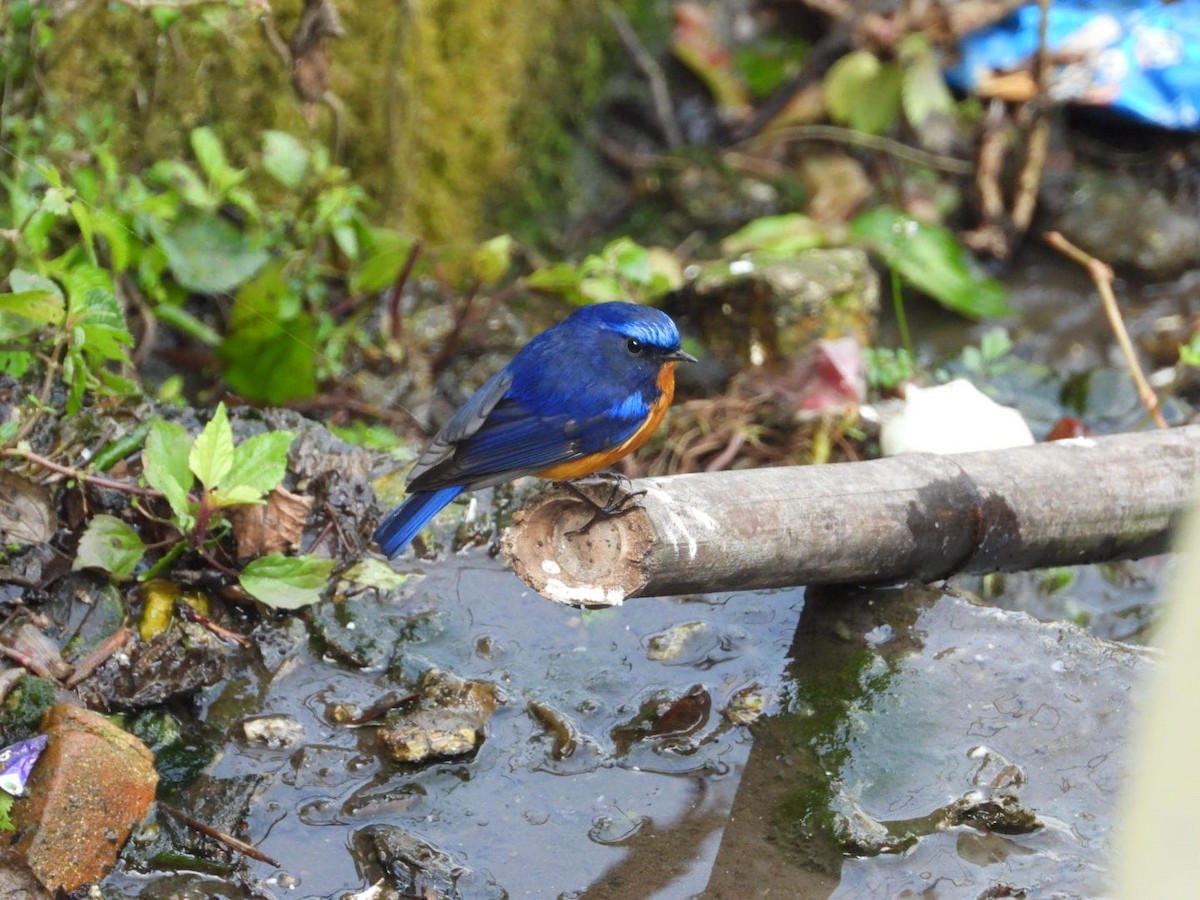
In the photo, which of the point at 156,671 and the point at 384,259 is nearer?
the point at 156,671

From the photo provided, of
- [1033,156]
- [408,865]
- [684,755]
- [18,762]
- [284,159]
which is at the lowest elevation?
[1033,156]

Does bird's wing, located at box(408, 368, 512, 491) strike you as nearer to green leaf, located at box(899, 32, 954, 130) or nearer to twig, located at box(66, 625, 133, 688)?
twig, located at box(66, 625, 133, 688)

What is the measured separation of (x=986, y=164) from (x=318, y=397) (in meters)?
3.50

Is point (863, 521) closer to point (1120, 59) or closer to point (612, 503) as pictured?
point (612, 503)

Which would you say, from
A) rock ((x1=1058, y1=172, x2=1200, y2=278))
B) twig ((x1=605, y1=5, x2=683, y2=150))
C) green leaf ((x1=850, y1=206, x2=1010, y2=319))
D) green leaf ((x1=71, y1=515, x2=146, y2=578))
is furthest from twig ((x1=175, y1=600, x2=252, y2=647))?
rock ((x1=1058, y1=172, x2=1200, y2=278))

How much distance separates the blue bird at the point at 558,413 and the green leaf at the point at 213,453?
397 millimetres

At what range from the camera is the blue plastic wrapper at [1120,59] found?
6488mm

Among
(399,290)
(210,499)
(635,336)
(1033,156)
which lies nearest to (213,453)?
(210,499)

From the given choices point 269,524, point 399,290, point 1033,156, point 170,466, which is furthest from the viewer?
point 1033,156

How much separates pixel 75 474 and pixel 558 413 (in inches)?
46.1

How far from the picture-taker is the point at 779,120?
686 cm

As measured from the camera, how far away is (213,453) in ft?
10.3

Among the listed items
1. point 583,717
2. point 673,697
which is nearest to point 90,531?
point 583,717

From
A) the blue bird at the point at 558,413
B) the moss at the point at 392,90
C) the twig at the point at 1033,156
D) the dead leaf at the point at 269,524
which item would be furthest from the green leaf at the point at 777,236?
the dead leaf at the point at 269,524
